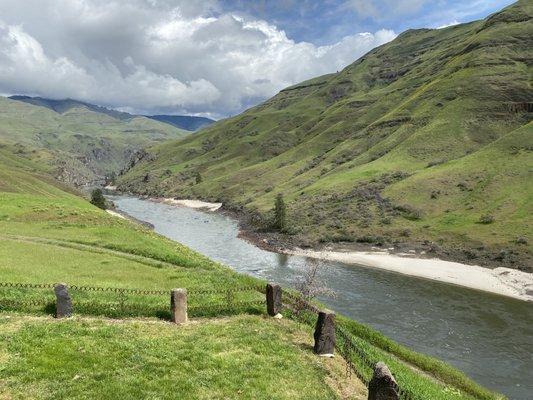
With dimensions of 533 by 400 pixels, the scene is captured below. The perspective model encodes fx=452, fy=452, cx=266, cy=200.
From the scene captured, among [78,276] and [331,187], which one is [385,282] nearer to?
[78,276]

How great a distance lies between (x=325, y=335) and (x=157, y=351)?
8575 millimetres

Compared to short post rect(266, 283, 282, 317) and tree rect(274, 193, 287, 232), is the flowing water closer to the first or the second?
short post rect(266, 283, 282, 317)

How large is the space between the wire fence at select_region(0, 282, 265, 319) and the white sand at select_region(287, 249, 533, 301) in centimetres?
5347

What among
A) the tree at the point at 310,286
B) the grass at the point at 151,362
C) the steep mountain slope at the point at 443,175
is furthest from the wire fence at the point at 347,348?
the steep mountain slope at the point at 443,175

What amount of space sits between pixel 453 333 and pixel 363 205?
68705mm

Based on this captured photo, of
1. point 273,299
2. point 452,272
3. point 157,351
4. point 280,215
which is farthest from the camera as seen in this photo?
point 280,215

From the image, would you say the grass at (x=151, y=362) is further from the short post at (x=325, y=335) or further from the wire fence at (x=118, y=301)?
the wire fence at (x=118, y=301)

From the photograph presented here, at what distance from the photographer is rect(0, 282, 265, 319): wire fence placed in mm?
25781

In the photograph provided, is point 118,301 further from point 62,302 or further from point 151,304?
point 62,302

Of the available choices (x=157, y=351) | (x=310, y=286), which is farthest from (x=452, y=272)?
(x=157, y=351)

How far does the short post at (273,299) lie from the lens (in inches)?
1137

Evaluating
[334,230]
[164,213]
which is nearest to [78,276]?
[334,230]

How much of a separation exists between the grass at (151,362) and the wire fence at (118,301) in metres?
1.50

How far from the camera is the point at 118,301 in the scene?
91.7 feet
